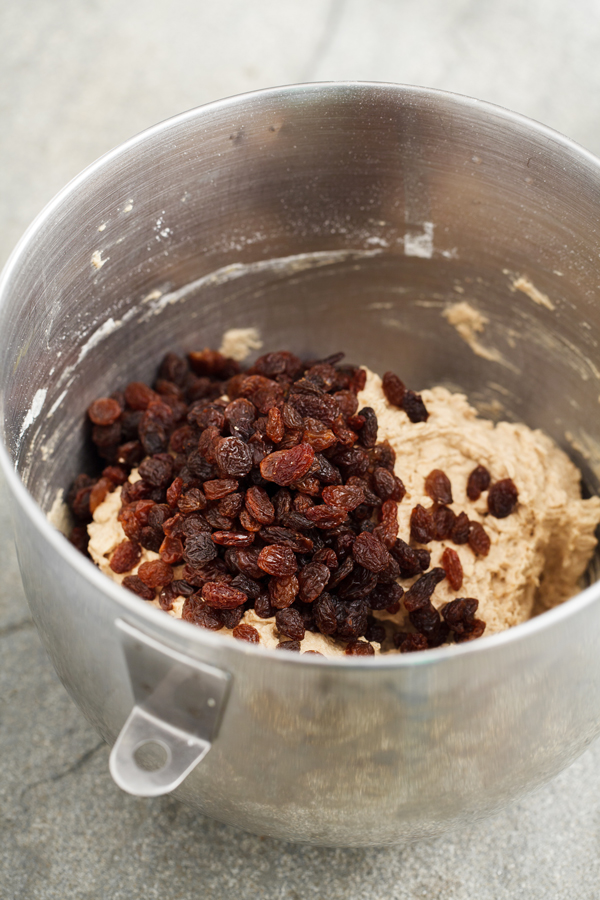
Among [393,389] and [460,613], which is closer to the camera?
[460,613]

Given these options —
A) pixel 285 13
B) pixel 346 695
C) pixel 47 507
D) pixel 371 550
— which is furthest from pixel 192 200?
pixel 285 13

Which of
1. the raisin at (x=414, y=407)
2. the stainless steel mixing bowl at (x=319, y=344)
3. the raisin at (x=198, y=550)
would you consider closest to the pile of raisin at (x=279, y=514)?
the raisin at (x=198, y=550)

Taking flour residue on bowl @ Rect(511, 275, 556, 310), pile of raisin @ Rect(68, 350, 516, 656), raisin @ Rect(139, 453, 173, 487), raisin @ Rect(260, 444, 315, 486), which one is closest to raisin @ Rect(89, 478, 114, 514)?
pile of raisin @ Rect(68, 350, 516, 656)

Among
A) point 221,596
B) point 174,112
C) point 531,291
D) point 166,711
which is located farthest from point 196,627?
point 174,112

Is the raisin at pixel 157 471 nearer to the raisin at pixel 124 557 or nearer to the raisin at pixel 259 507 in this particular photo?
the raisin at pixel 124 557

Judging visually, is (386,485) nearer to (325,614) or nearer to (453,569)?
(453,569)

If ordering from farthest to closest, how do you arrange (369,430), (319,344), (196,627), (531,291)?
(319,344), (531,291), (369,430), (196,627)
